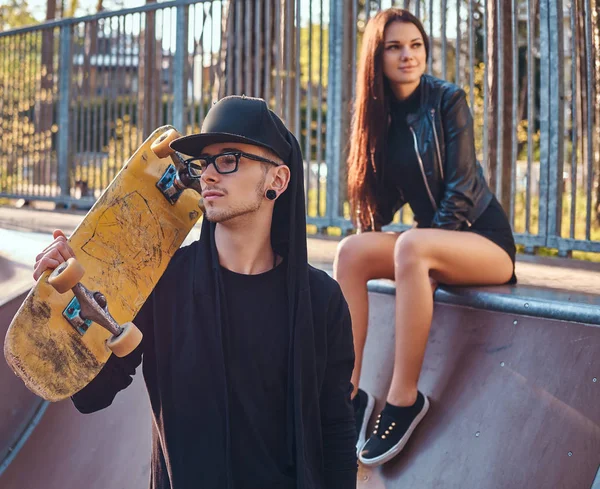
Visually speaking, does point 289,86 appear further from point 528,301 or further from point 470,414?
point 470,414

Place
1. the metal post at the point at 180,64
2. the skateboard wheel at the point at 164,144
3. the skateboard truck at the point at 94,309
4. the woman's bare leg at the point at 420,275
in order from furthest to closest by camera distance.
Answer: the metal post at the point at 180,64, the woman's bare leg at the point at 420,275, the skateboard wheel at the point at 164,144, the skateboard truck at the point at 94,309

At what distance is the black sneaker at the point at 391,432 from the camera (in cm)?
344

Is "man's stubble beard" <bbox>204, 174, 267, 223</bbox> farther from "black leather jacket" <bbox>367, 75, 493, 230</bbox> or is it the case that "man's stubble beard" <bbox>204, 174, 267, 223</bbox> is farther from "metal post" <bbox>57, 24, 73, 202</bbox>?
"metal post" <bbox>57, 24, 73, 202</bbox>

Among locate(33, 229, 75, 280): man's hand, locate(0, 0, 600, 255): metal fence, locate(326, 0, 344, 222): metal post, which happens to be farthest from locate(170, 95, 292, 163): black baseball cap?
locate(326, 0, 344, 222): metal post

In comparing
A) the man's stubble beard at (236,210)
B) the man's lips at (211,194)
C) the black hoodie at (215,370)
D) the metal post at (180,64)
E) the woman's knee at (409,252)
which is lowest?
the black hoodie at (215,370)

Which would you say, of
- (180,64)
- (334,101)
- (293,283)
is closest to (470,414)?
(293,283)

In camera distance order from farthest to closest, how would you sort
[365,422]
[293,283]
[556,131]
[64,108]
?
[64,108], [556,131], [365,422], [293,283]

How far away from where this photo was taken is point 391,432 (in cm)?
350

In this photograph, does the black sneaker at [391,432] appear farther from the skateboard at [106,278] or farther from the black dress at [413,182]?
the skateboard at [106,278]

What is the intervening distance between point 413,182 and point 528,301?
826mm

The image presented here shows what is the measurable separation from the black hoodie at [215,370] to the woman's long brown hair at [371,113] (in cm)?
162

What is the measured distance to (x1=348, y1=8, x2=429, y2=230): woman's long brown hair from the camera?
4.14 m

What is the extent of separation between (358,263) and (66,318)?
1.71 metres

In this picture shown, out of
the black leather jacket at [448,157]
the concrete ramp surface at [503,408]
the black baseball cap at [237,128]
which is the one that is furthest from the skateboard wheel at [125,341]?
the black leather jacket at [448,157]
